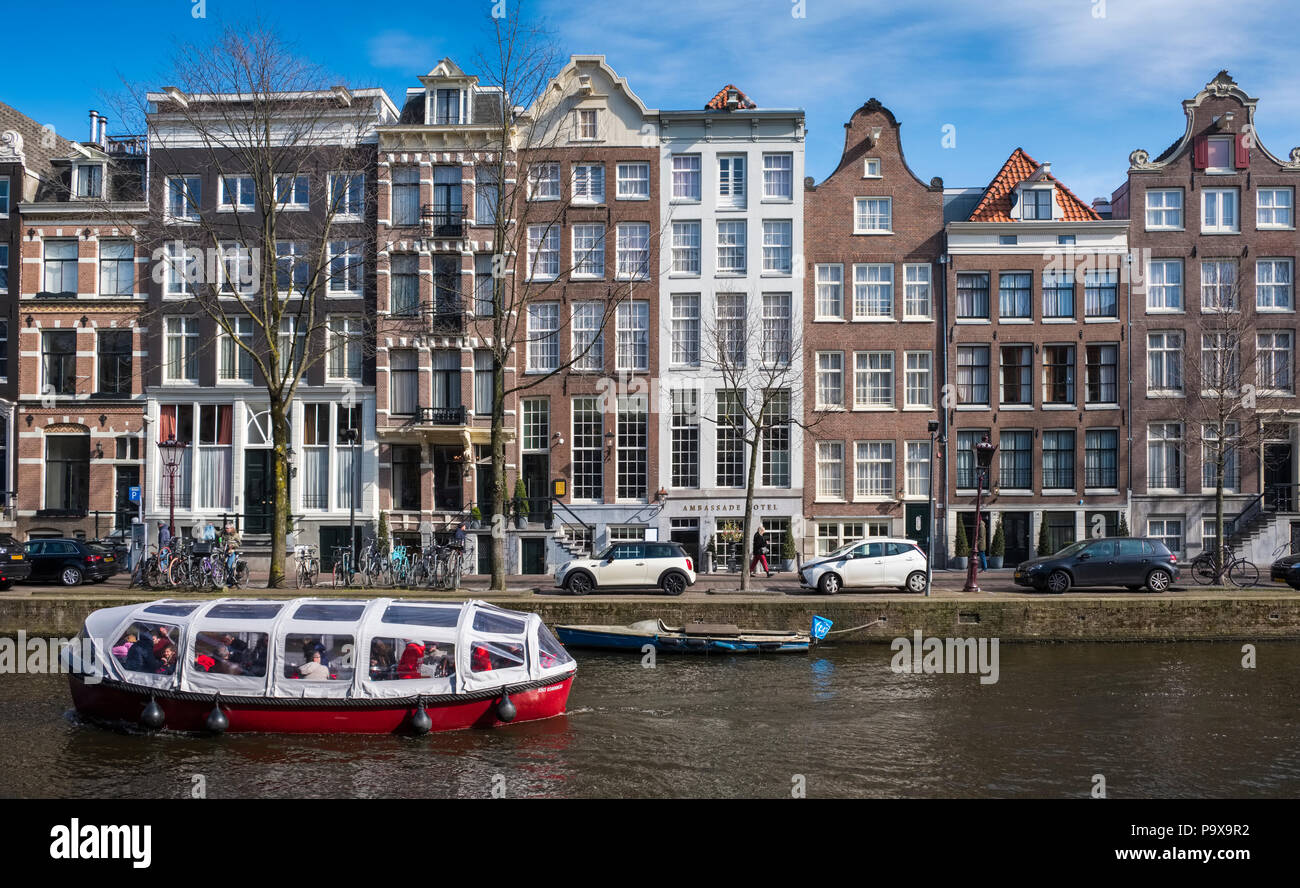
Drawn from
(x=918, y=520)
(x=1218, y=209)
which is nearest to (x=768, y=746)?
(x=918, y=520)

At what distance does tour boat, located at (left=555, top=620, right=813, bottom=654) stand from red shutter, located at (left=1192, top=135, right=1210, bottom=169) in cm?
2655

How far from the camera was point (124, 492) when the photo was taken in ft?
134

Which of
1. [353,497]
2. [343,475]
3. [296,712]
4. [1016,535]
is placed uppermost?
[343,475]

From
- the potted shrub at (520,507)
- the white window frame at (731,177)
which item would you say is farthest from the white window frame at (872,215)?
the potted shrub at (520,507)

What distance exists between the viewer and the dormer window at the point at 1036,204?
131ft

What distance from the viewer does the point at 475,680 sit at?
18844 millimetres

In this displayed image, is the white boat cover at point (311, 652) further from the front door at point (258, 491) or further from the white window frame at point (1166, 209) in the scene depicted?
the white window frame at point (1166, 209)

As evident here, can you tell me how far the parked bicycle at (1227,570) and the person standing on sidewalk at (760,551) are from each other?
13551mm

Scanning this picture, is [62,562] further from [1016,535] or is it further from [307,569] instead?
[1016,535]

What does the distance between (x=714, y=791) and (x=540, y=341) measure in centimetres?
2631

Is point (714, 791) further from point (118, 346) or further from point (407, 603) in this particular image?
point (118, 346)

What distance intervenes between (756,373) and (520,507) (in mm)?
10014

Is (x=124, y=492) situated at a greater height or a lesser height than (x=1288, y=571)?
greater
